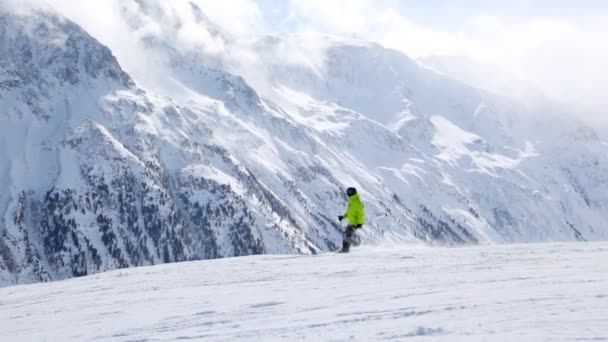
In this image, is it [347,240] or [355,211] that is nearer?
[347,240]

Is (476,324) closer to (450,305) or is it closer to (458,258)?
(450,305)

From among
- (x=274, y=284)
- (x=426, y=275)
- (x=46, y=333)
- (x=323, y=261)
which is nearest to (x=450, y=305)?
(x=426, y=275)

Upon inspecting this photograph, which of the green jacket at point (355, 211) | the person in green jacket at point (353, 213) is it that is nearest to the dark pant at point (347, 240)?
the person in green jacket at point (353, 213)

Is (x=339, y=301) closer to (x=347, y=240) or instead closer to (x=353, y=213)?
(x=347, y=240)

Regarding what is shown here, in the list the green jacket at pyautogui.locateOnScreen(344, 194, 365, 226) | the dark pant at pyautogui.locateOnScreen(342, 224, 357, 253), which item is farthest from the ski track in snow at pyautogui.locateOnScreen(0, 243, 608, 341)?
the green jacket at pyautogui.locateOnScreen(344, 194, 365, 226)

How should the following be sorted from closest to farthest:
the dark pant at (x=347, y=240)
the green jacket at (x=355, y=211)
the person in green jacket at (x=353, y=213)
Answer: the dark pant at (x=347, y=240)
the person in green jacket at (x=353, y=213)
the green jacket at (x=355, y=211)

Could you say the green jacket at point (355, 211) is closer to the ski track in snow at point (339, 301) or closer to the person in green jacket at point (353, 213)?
the person in green jacket at point (353, 213)

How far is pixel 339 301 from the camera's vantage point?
12.2 meters

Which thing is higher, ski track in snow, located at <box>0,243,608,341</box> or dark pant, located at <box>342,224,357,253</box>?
dark pant, located at <box>342,224,357,253</box>

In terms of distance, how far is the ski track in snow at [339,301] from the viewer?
32.0 ft

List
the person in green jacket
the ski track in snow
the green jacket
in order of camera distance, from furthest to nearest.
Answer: the green jacket
the person in green jacket
the ski track in snow

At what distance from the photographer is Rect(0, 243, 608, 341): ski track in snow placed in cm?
975

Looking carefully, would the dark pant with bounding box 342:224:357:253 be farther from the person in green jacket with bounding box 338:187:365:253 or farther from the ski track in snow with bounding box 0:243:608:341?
the ski track in snow with bounding box 0:243:608:341

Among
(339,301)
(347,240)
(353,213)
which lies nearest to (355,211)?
(353,213)
